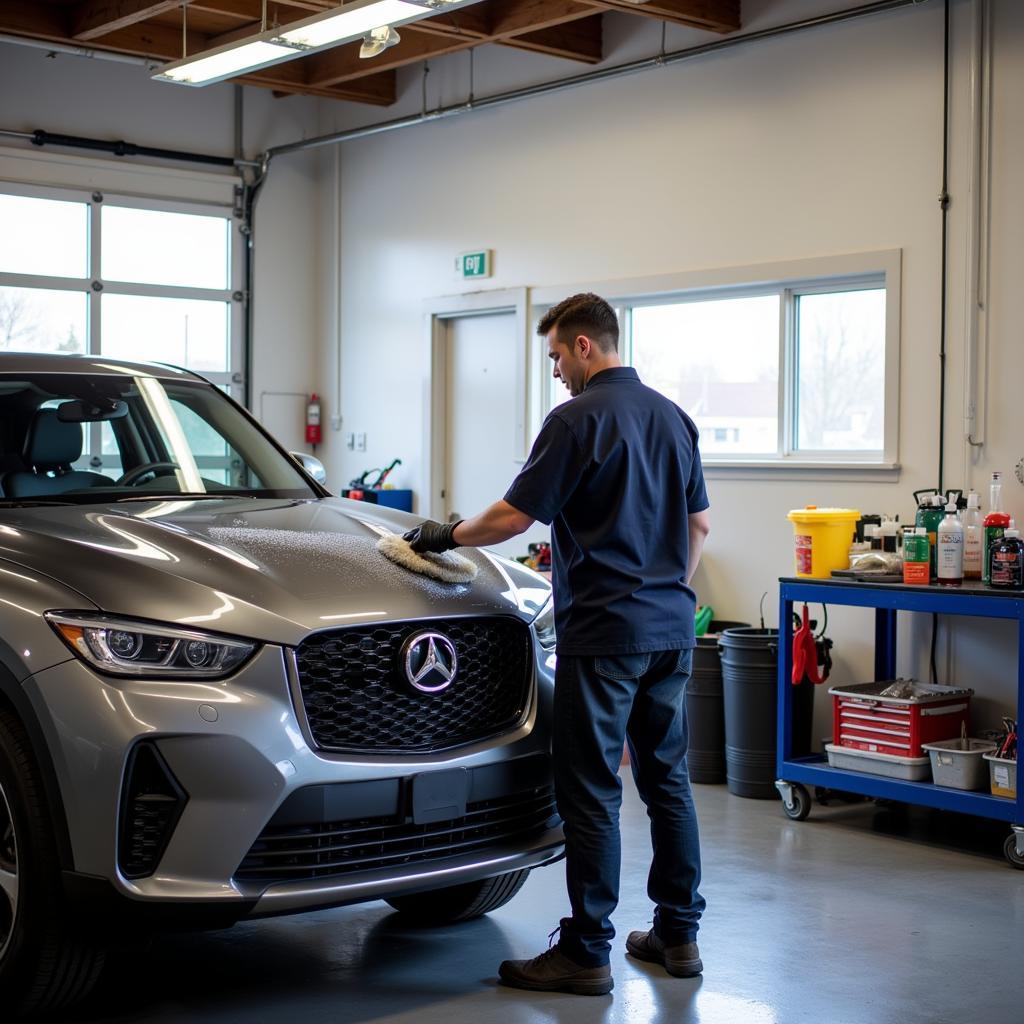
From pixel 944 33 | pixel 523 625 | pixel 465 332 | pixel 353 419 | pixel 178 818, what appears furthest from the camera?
pixel 353 419

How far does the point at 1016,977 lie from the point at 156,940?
2.26m

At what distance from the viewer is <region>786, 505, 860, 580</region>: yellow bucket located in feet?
19.2

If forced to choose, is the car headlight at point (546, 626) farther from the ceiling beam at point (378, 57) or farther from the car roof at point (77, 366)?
the ceiling beam at point (378, 57)

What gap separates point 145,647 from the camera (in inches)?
Answer: 114

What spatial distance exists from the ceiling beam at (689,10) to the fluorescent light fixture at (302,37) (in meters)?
1.02

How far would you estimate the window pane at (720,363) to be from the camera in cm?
707

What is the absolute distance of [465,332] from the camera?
350 inches

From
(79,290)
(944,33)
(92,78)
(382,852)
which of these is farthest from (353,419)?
(382,852)

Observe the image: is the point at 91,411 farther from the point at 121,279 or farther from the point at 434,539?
the point at 121,279

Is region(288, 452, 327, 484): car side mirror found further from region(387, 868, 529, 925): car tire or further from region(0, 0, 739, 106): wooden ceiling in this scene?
region(0, 0, 739, 106): wooden ceiling

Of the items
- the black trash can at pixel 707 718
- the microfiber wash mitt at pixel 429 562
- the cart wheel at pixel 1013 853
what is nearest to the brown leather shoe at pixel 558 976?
the microfiber wash mitt at pixel 429 562

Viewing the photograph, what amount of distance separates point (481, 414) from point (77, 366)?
4669 millimetres

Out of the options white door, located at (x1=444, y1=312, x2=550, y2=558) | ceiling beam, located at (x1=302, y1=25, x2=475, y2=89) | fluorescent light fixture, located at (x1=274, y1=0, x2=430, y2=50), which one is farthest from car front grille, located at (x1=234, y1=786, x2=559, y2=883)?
ceiling beam, located at (x1=302, y1=25, x2=475, y2=89)

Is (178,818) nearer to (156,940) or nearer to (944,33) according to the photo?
(156,940)
